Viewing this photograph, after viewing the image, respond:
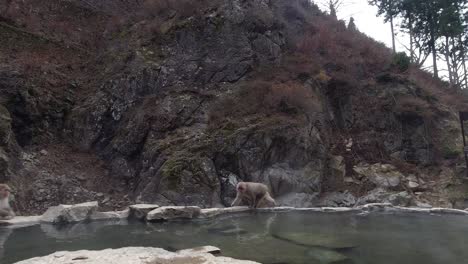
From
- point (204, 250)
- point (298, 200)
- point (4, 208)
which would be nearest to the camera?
point (204, 250)

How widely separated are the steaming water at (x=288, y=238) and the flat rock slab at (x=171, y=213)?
368 millimetres

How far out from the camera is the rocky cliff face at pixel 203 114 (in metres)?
15.4

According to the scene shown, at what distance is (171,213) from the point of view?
10539mm

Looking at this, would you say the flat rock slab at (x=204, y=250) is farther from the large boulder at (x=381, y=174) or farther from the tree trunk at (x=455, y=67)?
the tree trunk at (x=455, y=67)

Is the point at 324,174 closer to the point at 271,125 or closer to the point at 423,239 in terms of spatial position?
the point at 271,125

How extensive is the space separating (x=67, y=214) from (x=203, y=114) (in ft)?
27.0

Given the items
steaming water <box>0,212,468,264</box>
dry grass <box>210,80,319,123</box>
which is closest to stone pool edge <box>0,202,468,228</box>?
steaming water <box>0,212,468,264</box>

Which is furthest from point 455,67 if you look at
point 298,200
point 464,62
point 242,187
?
point 242,187

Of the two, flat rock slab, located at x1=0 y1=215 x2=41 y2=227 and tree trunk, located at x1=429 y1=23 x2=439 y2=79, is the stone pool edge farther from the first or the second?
tree trunk, located at x1=429 y1=23 x2=439 y2=79

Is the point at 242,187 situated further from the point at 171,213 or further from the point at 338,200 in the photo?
the point at 338,200

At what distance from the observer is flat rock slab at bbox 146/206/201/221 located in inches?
405

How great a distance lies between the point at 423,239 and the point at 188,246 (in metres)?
4.60

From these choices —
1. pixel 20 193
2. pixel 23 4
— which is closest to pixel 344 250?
pixel 20 193

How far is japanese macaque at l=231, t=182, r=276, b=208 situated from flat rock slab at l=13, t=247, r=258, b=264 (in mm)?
5607
